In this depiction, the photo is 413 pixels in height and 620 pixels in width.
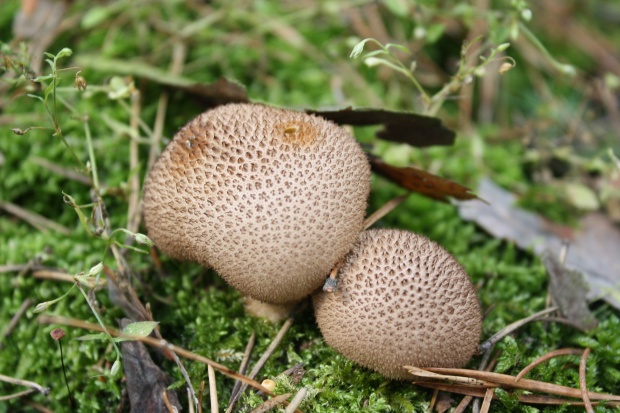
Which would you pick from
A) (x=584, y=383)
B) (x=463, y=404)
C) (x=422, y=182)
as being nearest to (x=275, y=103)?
(x=422, y=182)

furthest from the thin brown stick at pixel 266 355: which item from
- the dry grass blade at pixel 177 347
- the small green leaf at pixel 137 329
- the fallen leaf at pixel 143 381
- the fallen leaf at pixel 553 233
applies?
the fallen leaf at pixel 553 233

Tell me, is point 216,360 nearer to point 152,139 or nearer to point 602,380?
point 152,139

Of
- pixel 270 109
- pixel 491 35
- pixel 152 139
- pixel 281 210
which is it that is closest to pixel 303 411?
pixel 281 210

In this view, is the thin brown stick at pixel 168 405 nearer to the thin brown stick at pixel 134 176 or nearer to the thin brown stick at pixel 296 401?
the thin brown stick at pixel 296 401

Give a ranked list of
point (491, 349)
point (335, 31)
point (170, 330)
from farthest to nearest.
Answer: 1. point (335, 31)
2. point (170, 330)
3. point (491, 349)

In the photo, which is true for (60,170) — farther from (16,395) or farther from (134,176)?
(16,395)

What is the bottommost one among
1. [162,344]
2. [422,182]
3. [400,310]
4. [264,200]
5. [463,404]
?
[463,404]
